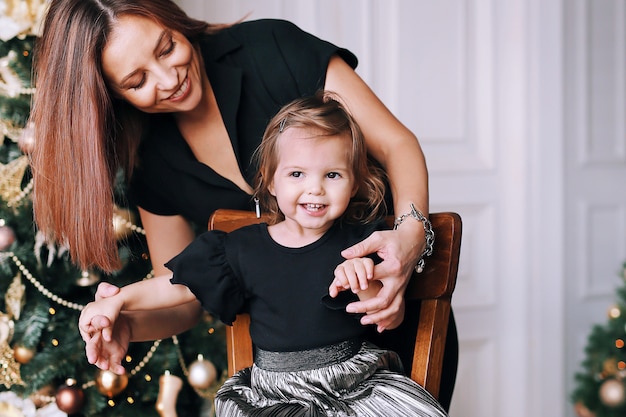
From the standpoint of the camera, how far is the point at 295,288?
117cm

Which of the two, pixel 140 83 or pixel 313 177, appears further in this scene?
pixel 140 83

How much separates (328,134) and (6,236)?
95cm

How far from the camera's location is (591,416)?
8.93 feet

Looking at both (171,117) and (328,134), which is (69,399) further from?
(328,134)

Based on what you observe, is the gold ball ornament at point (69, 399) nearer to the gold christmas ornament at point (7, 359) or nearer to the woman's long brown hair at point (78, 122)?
the gold christmas ornament at point (7, 359)

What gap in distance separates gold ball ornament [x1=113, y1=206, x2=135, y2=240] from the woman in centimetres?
40

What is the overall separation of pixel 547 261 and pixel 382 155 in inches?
68.9

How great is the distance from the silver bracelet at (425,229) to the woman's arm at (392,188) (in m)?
0.01

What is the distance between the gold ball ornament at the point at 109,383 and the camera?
Result: 1.85 m

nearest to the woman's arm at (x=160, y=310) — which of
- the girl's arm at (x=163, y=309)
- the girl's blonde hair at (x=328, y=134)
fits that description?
the girl's arm at (x=163, y=309)

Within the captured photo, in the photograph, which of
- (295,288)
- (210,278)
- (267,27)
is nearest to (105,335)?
(210,278)

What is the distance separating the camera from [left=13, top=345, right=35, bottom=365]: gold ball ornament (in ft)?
5.83

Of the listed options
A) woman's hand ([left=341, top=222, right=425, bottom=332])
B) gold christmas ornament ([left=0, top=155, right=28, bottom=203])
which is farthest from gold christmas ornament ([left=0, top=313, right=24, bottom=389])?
woman's hand ([left=341, top=222, right=425, bottom=332])

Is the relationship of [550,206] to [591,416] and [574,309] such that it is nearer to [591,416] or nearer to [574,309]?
[574,309]
